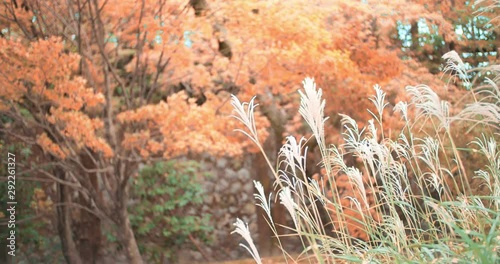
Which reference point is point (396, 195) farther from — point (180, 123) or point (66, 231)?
point (66, 231)

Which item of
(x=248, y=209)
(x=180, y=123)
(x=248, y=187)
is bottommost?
(x=248, y=209)

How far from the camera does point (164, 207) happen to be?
616 centimetres

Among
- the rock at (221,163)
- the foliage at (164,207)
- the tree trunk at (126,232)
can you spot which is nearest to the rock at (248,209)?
the rock at (221,163)

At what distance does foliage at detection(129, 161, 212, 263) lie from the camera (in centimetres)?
612

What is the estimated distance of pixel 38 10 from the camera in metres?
4.61

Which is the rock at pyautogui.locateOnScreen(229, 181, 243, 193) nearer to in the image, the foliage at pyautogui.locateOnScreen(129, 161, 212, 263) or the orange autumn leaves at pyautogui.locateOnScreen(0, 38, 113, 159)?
A: the foliage at pyautogui.locateOnScreen(129, 161, 212, 263)

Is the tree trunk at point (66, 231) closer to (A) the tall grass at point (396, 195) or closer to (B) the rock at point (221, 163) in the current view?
(B) the rock at point (221, 163)

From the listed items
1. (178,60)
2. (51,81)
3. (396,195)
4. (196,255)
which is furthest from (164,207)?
(396,195)

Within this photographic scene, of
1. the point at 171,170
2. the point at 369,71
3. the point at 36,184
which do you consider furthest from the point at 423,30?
the point at 36,184

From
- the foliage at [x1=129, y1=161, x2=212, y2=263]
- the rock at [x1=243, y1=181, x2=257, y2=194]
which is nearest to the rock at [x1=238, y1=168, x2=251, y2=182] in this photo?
the rock at [x1=243, y1=181, x2=257, y2=194]

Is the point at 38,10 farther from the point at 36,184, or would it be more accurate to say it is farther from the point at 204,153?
the point at 204,153

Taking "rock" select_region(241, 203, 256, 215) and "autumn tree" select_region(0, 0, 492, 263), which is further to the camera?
"rock" select_region(241, 203, 256, 215)

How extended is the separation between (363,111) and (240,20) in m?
1.41

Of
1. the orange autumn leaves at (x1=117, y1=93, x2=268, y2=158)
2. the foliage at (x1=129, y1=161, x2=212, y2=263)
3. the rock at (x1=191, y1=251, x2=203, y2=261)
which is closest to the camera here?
the orange autumn leaves at (x1=117, y1=93, x2=268, y2=158)
